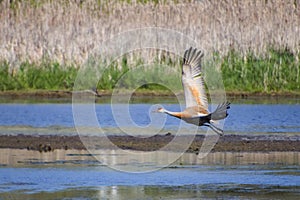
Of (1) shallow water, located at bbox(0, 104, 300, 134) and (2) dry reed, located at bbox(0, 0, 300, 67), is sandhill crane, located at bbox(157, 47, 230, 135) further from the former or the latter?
(2) dry reed, located at bbox(0, 0, 300, 67)

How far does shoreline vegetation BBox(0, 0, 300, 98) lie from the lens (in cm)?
2278

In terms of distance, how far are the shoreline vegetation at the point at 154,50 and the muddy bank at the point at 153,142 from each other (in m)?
6.17

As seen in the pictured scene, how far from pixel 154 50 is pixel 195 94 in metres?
9.80

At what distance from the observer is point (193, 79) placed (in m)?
13.6

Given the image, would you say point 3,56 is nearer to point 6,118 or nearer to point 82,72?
point 82,72

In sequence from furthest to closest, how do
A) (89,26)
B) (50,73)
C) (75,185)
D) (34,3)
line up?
(34,3)
(89,26)
(50,73)
(75,185)

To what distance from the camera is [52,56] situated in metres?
23.4

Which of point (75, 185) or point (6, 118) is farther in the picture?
point (6, 118)

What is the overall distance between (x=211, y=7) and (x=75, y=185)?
14.4 m

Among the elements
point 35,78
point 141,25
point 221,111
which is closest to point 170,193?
point 221,111

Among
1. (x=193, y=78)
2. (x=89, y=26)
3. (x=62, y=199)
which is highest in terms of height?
(x=89, y=26)

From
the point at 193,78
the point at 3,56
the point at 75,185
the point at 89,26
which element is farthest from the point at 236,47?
the point at 75,185

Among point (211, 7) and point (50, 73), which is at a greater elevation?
point (211, 7)

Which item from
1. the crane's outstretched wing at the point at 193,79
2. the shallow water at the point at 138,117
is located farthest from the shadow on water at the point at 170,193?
the shallow water at the point at 138,117
